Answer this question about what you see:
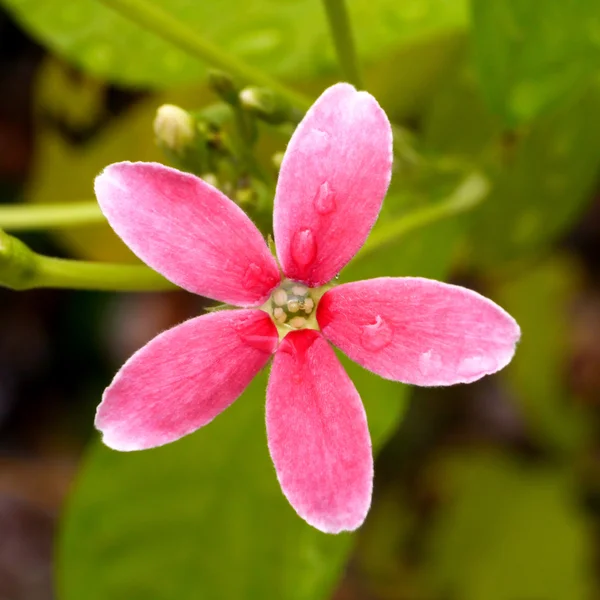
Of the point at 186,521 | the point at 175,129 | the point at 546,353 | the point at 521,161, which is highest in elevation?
the point at 175,129

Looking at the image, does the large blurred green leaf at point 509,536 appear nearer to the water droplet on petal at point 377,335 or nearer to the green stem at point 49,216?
the green stem at point 49,216

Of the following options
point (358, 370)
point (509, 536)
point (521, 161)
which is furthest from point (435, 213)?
point (509, 536)

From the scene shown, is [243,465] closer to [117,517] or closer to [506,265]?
[117,517]

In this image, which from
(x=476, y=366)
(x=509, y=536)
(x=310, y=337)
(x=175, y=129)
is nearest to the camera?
(x=476, y=366)

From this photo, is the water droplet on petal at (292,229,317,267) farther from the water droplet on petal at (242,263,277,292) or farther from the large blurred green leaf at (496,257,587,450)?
the large blurred green leaf at (496,257,587,450)

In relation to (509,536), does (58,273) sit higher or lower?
higher

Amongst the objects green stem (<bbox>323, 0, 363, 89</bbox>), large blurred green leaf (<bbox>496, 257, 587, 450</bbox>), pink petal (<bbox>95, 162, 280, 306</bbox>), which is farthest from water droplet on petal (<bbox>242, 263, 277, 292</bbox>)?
large blurred green leaf (<bbox>496, 257, 587, 450</bbox>)

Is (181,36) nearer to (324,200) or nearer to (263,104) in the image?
(263,104)

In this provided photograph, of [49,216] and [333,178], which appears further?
[49,216]
